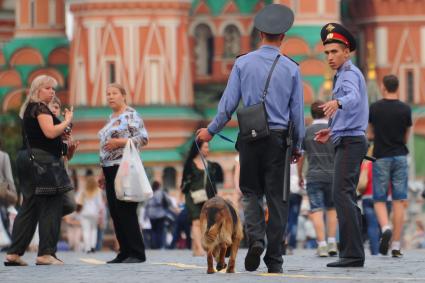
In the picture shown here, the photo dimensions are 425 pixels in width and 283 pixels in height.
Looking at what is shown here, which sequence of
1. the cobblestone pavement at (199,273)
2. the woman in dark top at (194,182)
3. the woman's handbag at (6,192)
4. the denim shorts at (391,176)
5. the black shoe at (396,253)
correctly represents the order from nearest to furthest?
the cobblestone pavement at (199,273) → the black shoe at (396,253) → the denim shorts at (391,176) → the woman's handbag at (6,192) → the woman in dark top at (194,182)

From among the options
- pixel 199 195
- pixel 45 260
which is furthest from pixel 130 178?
pixel 199 195

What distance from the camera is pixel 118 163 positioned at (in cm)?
2330

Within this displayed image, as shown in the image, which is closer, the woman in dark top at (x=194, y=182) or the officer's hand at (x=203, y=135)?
the officer's hand at (x=203, y=135)

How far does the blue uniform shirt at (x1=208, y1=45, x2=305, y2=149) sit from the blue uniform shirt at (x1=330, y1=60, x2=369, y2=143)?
2.59 ft

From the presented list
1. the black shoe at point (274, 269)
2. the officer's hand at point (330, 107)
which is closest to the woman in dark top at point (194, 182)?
the officer's hand at point (330, 107)

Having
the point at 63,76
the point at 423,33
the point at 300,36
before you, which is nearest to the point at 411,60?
the point at 423,33

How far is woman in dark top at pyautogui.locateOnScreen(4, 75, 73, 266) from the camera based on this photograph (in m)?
22.4

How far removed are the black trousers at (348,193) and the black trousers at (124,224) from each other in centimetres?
287

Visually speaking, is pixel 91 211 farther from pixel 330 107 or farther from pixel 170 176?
pixel 170 176

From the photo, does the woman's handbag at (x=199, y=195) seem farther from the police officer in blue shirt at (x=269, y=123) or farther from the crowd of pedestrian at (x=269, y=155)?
the police officer in blue shirt at (x=269, y=123)

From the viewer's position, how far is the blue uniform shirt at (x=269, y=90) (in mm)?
20219

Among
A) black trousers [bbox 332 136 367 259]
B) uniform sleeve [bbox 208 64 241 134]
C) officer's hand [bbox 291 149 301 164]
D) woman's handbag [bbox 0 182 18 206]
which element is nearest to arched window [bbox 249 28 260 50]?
woman's handbag [bbox 0 182 18 206]

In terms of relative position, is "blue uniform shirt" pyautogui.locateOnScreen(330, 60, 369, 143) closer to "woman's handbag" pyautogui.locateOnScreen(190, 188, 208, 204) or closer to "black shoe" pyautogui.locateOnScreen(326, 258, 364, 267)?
"black shoe" pyautogui.locateOnScreen(326, 258, 364, 267)

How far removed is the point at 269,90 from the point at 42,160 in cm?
311
